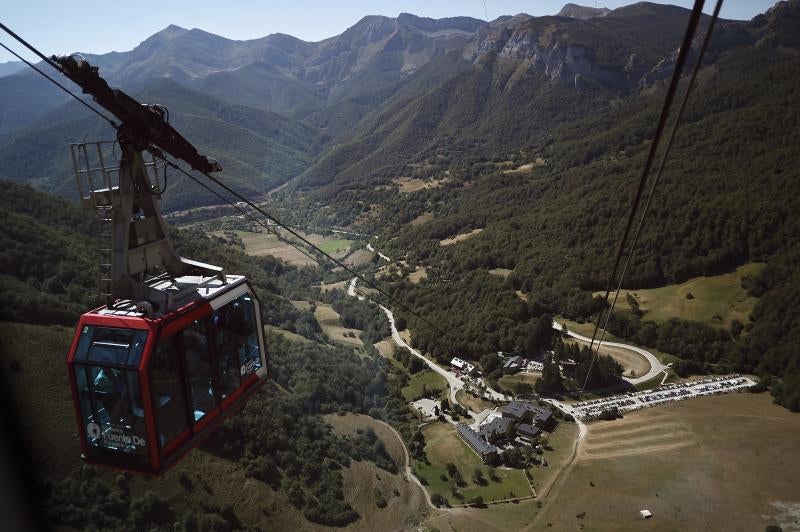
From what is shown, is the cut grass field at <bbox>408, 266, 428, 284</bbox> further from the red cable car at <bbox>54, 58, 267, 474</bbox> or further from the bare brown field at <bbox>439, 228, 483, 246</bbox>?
the red cable car at <bbox>54, 58, 267, 474</bbox>

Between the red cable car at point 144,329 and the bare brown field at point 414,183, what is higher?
the red cable car at point 144,329

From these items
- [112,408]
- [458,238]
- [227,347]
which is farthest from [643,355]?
[112,408]

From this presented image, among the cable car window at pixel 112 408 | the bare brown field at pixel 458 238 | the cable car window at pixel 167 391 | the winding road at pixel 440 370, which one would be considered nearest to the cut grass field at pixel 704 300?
the winding road at pixel 440 370

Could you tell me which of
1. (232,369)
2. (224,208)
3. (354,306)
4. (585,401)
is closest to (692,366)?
(585,401)

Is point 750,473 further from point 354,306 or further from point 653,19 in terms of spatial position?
point 653,19

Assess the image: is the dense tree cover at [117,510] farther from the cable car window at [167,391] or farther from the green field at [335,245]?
the green field at [335,245]

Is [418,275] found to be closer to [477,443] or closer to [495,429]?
[495,429]
